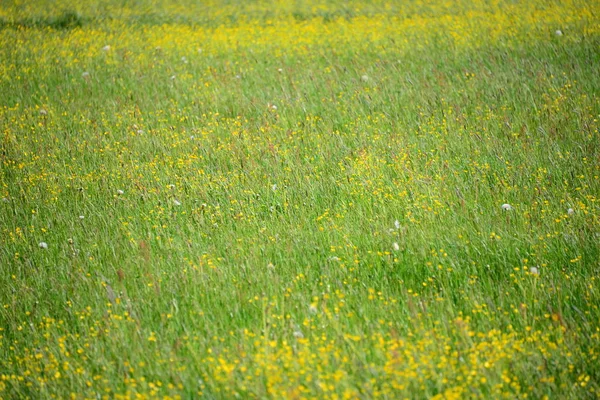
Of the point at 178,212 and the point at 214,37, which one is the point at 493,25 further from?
the point at 178,212

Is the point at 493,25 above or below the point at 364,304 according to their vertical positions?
above

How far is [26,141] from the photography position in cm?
658

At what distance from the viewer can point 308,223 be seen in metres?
4.59

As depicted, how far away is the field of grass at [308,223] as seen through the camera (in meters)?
3.12

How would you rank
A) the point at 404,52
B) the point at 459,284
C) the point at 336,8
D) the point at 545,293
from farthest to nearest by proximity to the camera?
the point at 336,8 → the point at 404,52 → the point at 459,284 → the point at 545,293

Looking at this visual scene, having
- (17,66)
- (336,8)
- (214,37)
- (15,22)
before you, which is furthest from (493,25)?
(15,22)

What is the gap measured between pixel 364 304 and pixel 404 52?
6285 millimetres

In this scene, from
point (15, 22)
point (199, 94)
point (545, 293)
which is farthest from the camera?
point (15, 22)

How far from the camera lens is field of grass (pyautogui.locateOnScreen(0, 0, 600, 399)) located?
10.2 feet

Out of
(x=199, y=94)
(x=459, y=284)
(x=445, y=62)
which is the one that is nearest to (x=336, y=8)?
(x=445, y=62)

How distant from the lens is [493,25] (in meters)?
10.1

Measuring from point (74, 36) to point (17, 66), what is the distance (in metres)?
1.91

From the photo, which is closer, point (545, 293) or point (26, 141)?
point (545, 293)

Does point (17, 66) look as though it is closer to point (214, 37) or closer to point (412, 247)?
point (214, 37)
